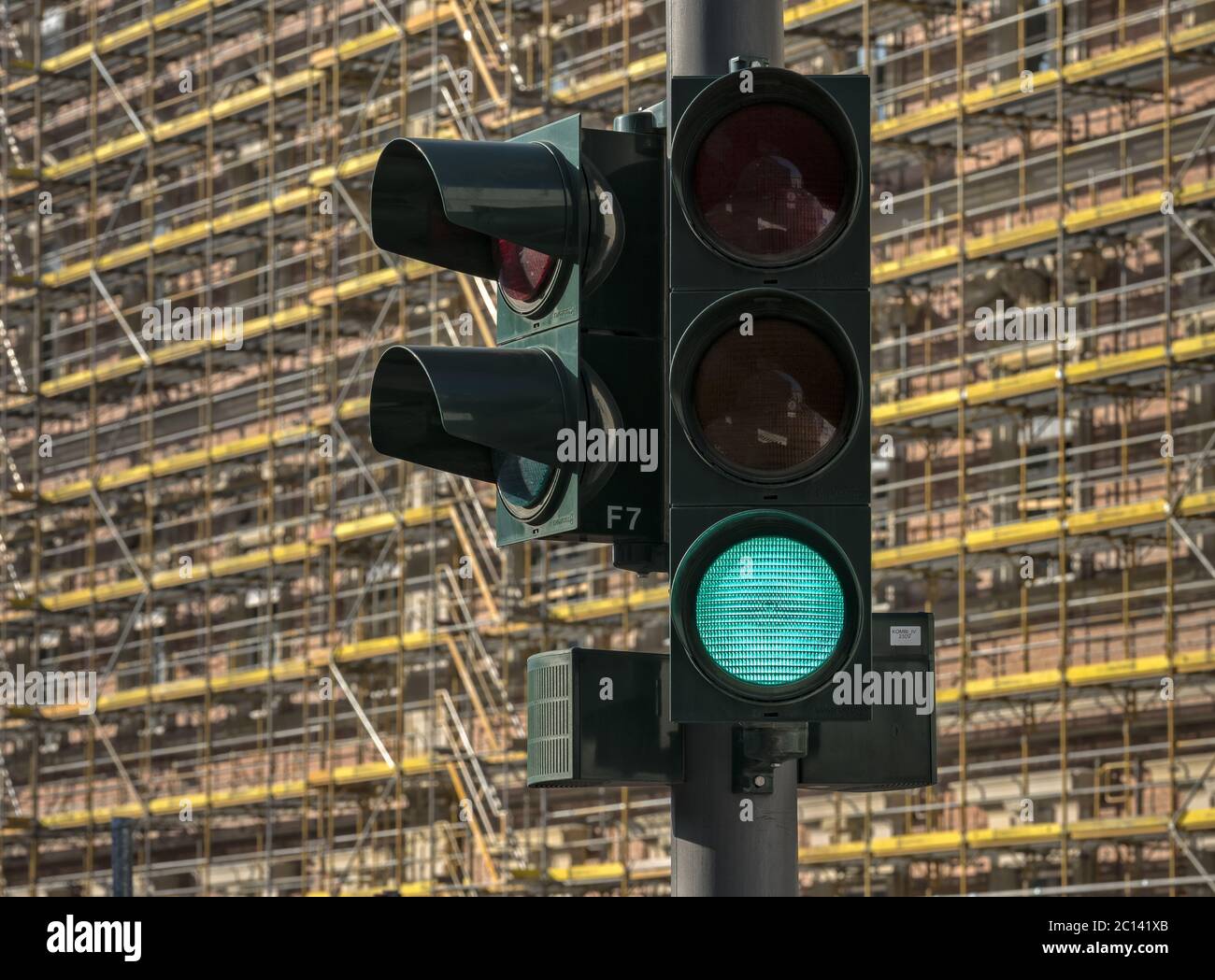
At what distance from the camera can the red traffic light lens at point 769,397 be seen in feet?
11.9

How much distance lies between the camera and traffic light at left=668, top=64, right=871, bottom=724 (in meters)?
3.55

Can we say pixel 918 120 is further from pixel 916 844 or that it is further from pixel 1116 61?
pixel 916 844

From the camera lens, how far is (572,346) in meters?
3.94

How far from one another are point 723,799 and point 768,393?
59 centimetres

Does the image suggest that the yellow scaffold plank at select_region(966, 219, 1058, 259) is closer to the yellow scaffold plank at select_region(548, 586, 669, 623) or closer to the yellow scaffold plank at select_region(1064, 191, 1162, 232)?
the yellow scaffold plank at select_region(1064, 191, 1162, 232)

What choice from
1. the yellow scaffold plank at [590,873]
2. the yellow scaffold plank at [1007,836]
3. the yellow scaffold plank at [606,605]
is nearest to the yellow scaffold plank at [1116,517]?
the yellow scaffold plank at [1007,836]

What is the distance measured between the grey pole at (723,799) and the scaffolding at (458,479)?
1866 centimetres

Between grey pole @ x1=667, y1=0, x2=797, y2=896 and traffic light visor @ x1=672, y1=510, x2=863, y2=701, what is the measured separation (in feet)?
0.83

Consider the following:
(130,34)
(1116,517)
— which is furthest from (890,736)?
(130,34)

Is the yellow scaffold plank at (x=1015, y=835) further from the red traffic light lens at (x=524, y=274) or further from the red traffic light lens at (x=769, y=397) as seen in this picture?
the red traffic light lens at (x=769, y=397)

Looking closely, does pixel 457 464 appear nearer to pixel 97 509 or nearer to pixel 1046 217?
pixel 1046 217

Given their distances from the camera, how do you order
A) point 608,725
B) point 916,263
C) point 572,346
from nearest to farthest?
1. point 608,725
2. point 572,346
3. point 916,263

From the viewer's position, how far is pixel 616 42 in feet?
99.9

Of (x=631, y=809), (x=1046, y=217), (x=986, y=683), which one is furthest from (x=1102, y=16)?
(x=631, y=809)
